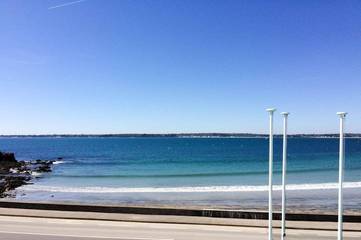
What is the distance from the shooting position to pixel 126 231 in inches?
643

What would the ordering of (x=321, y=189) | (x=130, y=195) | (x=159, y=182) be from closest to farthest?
(x=130, y=195) < (x=321, y=189) < (x=159, y=182)

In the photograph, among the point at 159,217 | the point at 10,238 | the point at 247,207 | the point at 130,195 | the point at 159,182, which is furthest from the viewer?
the point at 159,182

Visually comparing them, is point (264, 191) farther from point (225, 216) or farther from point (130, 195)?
point (225, 216)

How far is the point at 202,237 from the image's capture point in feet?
50.2

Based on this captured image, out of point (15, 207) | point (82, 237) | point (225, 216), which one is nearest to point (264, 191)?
point (225, 216)

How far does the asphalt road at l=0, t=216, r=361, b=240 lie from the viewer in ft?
50.0

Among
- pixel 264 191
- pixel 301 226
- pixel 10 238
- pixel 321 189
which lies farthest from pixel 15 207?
pixel 321 189

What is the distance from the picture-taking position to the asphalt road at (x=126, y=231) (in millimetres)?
15234

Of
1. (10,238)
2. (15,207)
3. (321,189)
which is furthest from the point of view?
(321,189)

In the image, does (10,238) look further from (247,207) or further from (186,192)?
(186,192)

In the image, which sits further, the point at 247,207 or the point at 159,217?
the point at 247,207

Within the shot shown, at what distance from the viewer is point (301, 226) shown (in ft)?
55.2

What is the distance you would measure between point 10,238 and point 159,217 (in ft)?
20.0

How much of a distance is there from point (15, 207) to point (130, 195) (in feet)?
47.0
